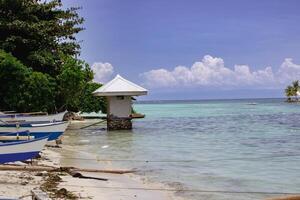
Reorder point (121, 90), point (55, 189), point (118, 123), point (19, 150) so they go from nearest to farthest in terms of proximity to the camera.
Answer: point (55, 189) < point (19, 150) < point (121, 90) < point (118, 123)

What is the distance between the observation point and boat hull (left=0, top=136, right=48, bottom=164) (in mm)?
9812

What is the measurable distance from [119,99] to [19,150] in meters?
17.9

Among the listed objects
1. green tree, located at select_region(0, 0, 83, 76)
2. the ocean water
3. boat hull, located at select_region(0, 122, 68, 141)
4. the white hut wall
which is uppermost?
green tree, located at select_region(0, 0, 83, 76)

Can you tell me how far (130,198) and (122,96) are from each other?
19.1 m

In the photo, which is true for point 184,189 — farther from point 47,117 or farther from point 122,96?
point 122,96

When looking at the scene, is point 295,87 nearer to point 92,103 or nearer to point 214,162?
point 92,103

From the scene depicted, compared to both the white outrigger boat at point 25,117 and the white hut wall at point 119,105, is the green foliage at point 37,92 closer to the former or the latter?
the white hut wall at point 119,105

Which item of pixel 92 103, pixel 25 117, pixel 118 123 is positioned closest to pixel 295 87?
pixel 92 103

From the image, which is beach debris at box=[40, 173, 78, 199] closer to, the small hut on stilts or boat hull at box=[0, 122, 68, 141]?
boat hull at box=[0, 122, 68, 141]

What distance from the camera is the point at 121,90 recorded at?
27.3 meters

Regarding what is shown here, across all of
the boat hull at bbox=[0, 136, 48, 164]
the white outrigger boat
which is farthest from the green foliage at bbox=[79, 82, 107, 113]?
the boat hull at bbox=[0, 136, 48, 164]

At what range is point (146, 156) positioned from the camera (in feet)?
53.7

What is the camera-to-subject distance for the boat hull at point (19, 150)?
9812 millimetres

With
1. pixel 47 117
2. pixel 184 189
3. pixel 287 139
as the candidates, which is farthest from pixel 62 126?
pixel 287 139
